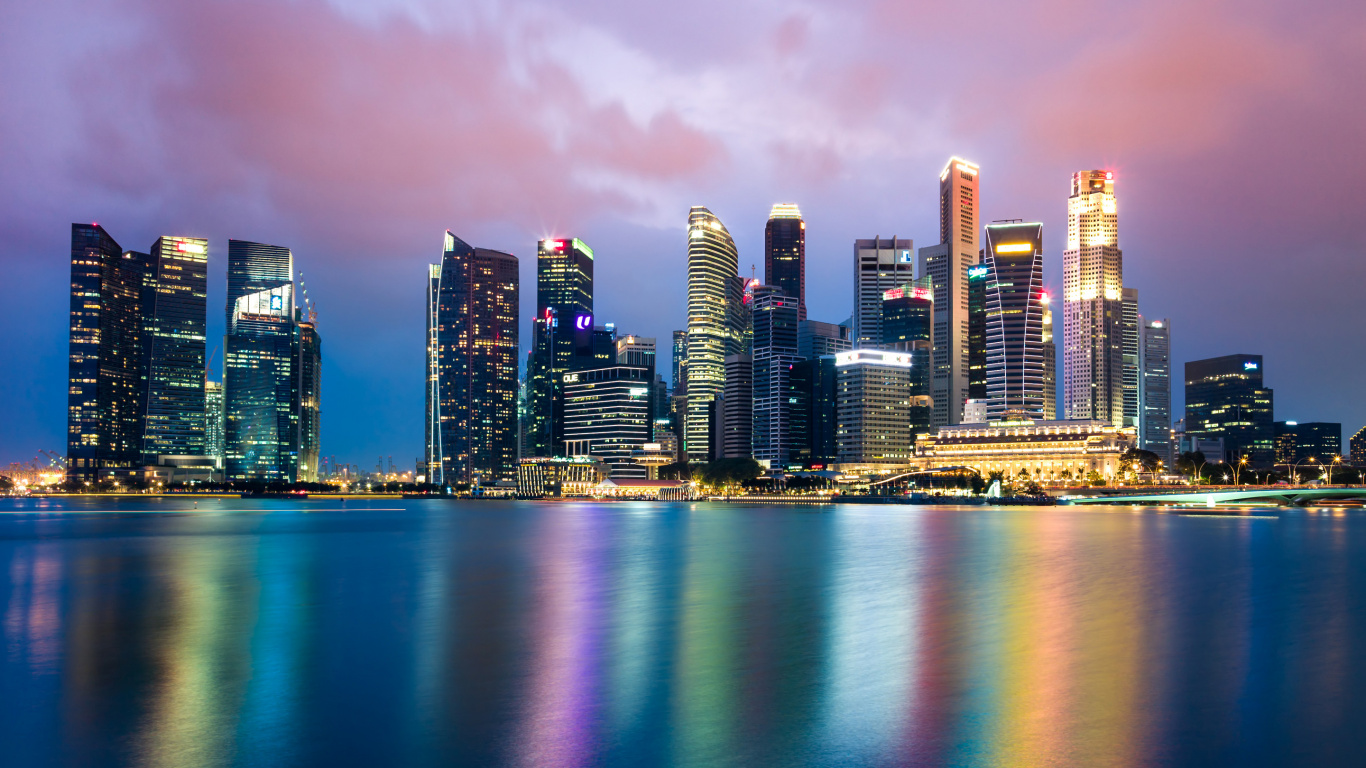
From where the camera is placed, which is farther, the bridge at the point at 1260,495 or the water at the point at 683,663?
the bridge at the point at 1260,495

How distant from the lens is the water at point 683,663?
1717cm

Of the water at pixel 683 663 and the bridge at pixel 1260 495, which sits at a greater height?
the water at pixel 683 663

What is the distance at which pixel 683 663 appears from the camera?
2462 cm

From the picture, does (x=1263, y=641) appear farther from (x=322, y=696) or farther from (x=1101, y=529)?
(x=1101, y=529)

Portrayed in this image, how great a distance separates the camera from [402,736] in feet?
57.7

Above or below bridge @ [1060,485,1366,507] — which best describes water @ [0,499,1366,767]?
above

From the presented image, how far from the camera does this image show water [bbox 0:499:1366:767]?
17.2 meters

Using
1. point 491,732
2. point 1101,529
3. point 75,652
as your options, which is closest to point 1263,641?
point 491,732

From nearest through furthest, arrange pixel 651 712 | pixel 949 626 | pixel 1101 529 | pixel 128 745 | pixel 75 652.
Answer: pixel 128 745 → pixel 651 712 → pixel 75 652 → pixel 949 626 → pixel 1101 529

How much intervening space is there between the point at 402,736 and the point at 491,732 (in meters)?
1.65

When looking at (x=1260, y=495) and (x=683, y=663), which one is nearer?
(x=683, y=663)

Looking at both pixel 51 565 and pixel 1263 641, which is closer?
pixel 1263 641

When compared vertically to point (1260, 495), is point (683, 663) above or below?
above

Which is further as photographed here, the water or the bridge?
the bridge
